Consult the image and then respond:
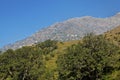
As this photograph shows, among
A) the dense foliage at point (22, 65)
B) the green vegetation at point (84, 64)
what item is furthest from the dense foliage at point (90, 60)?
the dense foliage at point (22, 65)

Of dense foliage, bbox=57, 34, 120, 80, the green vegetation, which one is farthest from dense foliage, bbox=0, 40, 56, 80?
dense foliage, bbox=57, 34, 120, 80

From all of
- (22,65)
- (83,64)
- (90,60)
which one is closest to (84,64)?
(83,64)

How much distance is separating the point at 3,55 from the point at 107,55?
48603 mm

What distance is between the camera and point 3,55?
5374 inches

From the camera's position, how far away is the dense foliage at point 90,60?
108875mm

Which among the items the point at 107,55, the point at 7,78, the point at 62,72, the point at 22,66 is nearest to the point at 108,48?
the point at 107,55

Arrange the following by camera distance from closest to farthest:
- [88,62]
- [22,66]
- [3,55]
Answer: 1. [88,62]
2. [22,66]
3. [3,55]

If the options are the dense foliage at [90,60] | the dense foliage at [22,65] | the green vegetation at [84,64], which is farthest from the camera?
the dense foliage at [22,65]

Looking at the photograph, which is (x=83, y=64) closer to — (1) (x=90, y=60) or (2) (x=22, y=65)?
(1) (x=90, y=60)

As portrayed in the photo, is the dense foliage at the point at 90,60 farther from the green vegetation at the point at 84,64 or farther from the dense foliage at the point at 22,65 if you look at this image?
the dense foliage at the point at 22,65

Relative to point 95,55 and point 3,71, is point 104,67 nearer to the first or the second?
point 95,55

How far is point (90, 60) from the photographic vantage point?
108 m

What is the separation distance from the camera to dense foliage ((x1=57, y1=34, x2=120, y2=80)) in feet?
357

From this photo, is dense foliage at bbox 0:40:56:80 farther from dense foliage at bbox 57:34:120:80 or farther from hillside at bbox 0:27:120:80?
dense foliage at bbox 57:34:120:80
